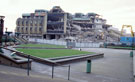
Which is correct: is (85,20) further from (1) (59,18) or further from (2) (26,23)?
(2) (26,23)

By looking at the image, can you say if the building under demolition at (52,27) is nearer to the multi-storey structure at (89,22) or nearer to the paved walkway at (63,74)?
the multi-storey structure at (89,22)

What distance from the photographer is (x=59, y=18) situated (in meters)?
85.7

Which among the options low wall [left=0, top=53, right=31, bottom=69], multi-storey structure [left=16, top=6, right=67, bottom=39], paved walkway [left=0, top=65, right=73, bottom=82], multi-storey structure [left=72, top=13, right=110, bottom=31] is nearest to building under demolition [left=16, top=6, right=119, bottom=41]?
multi-storey structure [left=16, top=6, right=67, bottom=39]

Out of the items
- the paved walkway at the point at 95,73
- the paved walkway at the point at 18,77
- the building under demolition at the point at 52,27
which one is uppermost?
the building under demolition at the point at 52,27

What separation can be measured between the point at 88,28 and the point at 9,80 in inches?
3721

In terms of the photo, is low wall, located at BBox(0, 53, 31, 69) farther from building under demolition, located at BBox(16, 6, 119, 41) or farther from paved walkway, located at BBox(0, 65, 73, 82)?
building under demolition, located at BBox(16, 6, 119, 41)

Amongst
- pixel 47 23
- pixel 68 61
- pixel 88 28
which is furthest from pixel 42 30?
pixel 68 61

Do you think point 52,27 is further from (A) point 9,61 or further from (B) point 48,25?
(A) point 9,61

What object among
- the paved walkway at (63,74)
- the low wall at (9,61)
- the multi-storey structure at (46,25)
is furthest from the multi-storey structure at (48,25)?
the low wall at (9,61)

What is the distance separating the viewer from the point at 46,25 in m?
84.0

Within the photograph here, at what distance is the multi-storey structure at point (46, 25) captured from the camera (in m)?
82.9

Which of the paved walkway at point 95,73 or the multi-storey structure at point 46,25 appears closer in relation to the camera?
the paved walkway at point 95,73

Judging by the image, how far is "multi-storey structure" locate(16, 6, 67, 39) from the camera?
82.9m

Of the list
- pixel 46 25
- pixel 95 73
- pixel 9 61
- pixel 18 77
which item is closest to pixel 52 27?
pixel 46 25
